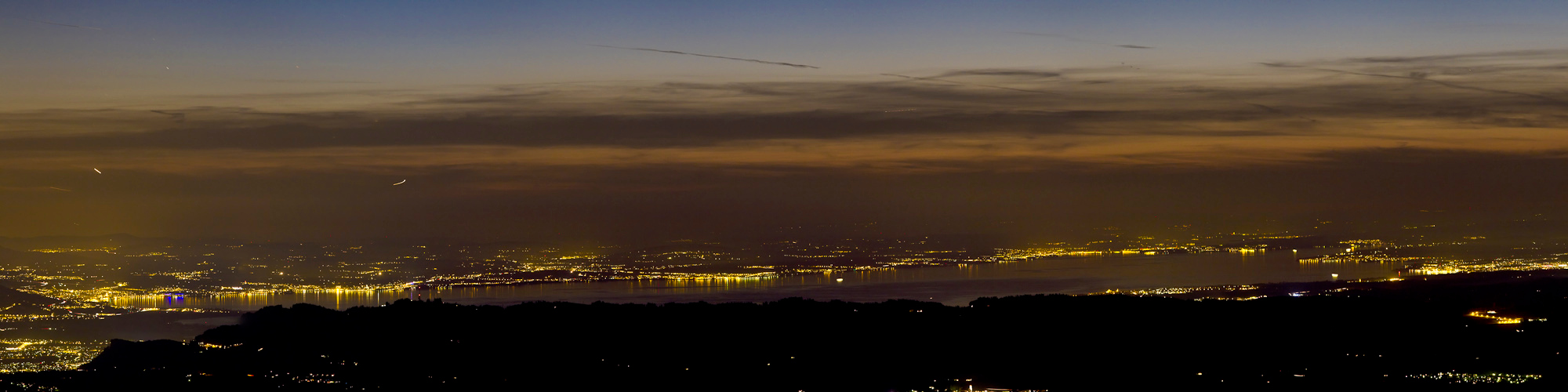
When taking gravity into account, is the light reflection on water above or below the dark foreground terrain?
below

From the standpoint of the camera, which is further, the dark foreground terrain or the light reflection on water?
the light reflection on water

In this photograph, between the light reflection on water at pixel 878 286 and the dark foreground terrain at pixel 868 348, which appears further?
the light reflection on water at pixel 878 286

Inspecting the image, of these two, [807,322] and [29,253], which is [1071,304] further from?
A: [29,253]

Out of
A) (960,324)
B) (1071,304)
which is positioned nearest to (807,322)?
(960,324)

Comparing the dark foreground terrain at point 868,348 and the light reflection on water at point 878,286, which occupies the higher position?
the dark foreground terrain at point 868,348

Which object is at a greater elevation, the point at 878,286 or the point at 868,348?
the point at 868,348
